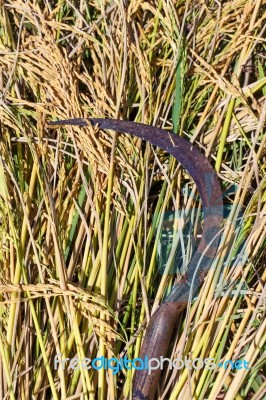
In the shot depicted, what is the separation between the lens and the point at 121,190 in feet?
6.12

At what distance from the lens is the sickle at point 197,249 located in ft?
5.49

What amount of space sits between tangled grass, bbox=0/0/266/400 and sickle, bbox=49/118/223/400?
0.10 feet

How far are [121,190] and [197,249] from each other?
0.98ft

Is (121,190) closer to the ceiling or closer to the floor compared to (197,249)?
closer to the ceiling

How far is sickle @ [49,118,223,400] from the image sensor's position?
5.49 feet

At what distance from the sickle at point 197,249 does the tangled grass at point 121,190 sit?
1.2 inches

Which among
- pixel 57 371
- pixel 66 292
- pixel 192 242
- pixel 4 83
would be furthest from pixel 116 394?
pixel 4 83

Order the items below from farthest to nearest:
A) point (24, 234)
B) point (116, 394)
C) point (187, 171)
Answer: point (187, 171)
point (24, 234)
point (116, 394)

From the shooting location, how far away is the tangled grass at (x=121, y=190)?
167cm

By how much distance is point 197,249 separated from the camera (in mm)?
1808

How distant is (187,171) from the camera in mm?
1896

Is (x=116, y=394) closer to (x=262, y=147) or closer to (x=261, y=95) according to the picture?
(x=262, y=147)

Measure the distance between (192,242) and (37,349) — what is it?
0.56 metres

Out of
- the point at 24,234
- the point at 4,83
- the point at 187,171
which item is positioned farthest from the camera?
the point at 4,83
